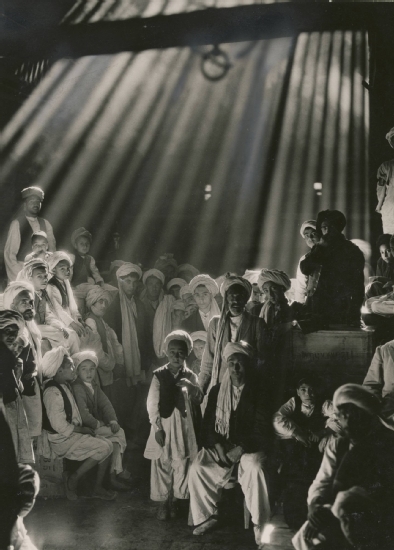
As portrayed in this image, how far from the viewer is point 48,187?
31.3 feet

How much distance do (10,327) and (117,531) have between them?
1.95m

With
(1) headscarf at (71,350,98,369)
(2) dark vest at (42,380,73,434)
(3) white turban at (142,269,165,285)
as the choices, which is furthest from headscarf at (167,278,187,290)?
(2) dark vest at (42,380,73,434)

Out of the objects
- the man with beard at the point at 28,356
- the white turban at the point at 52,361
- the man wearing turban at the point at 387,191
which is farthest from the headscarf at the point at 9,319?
the man wearing turban at the point at 387,191

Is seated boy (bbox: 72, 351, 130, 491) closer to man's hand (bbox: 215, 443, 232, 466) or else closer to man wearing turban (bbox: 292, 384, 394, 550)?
man's hand (bbox: 215, 443, 232, 466)

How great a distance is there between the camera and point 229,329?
18.5 ft

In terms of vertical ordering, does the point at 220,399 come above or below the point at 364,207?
below

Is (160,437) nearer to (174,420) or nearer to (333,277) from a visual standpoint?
(174,420)

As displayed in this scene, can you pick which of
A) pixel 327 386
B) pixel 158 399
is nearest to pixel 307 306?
pixel 327 386

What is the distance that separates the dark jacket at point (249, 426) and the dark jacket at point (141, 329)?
73.8 inches

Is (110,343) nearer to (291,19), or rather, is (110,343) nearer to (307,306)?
(307,306)

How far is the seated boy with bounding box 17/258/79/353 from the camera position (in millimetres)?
6199

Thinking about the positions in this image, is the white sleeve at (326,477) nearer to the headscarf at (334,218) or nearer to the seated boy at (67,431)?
the headscarf at (334,218)

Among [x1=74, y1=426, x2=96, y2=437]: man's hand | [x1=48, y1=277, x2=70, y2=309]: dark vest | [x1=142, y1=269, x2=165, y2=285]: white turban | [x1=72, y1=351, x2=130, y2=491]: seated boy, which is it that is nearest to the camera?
[x1=74, y1=426, x2=96, y2=437]: man's hand

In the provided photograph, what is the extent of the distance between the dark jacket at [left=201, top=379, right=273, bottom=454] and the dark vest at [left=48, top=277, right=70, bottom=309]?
214 centimetres
